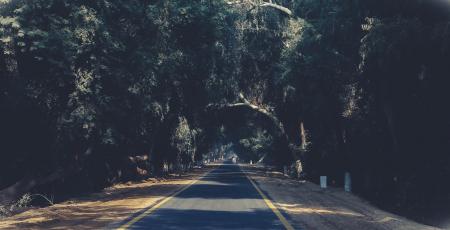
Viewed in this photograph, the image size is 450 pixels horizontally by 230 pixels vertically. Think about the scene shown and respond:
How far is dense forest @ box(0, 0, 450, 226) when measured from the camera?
1859 centimetres

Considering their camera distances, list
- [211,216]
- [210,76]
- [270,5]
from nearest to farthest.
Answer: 1. [211,216]
2. [210,76]
3. [270,5]

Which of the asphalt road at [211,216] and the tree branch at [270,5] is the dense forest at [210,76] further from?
the asphalt road at [211,216]

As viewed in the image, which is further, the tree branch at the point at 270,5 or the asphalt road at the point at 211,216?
the tree branch at the point at 270,5

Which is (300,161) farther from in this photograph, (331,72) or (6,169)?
(6,169)

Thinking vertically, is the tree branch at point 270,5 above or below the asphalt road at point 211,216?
above

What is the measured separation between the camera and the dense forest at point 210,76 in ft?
61.0

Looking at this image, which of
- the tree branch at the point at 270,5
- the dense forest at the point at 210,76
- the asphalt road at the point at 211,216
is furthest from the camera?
the tree branch at the point at 270,5

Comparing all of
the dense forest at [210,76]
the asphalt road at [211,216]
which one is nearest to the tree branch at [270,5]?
the dense forest at [210,76]

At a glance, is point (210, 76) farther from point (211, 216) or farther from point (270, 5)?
point (211, 216)

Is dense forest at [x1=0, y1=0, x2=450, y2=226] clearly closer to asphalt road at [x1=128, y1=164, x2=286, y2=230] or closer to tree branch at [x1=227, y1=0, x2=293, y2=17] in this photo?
tree branch at [x1=227, y1=0, x2=293, y2=17]

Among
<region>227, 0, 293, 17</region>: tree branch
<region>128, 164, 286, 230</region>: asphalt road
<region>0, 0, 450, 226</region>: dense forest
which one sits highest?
<region>227, 0, 293, 17</region>: tree branch

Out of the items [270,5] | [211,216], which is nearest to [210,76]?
[270,5]

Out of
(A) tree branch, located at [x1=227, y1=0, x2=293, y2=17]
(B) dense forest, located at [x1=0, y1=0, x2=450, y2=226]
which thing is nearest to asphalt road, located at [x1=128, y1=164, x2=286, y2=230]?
(B) dense forest, located at [x1=0, y1=0, x2=450, y2=226]

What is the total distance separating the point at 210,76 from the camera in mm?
27141
